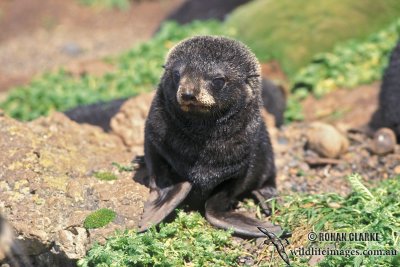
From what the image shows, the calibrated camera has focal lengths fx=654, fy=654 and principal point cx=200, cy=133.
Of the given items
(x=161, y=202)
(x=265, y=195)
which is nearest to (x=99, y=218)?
(x=161, y=202)

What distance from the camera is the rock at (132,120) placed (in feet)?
22.4

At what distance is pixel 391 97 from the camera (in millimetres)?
7449

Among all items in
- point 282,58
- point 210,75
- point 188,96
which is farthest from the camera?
point 282,58

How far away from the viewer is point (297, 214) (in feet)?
16.9

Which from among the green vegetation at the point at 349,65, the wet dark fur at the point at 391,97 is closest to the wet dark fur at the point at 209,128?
the wet dark fur at the point at 391,97

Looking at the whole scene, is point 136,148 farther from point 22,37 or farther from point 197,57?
point 22,37

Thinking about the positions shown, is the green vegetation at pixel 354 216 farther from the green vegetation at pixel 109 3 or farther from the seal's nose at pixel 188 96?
the green vegetation at pixel 109 3

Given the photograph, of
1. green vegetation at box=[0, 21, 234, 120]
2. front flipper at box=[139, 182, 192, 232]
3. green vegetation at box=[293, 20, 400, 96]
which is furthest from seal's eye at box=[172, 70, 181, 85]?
green vegetation at box=[293, 20, 400, 96]

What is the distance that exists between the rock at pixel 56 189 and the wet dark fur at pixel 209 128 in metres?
0.41

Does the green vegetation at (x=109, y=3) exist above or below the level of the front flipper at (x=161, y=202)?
below

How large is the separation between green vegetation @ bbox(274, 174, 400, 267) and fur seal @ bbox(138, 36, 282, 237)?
0.26 meters

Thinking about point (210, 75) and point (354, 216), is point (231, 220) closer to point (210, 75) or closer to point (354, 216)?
point (354, 216)

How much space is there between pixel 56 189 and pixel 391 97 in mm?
4141

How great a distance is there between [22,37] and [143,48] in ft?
23.1
